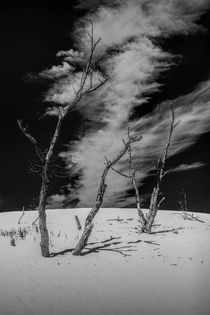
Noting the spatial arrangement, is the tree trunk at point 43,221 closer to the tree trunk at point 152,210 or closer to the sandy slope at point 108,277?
the sandy slope at point 108,277

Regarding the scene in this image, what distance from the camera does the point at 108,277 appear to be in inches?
383

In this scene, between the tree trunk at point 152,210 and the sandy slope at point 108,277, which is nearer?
the sandy slope at point 108,277

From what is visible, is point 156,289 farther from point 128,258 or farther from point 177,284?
point 128,258

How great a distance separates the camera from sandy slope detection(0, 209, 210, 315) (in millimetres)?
7551

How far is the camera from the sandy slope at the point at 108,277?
7.55m

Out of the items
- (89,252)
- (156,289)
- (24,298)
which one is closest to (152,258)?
(89,252)

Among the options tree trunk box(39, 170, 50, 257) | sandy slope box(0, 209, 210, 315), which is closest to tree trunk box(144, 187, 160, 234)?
sandy slope box(0, 209, 210, 315)

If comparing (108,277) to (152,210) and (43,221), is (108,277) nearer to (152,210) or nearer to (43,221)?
(43,221)

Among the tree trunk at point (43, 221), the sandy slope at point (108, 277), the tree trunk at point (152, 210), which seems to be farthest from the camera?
the tree trunk at point (152, 210)

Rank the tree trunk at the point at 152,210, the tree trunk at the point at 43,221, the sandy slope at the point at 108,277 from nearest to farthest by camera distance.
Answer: the sandy slope at the point at 108,277 → the tree trunk at the point at 43,221 → the tree trunk at the point at 152,210

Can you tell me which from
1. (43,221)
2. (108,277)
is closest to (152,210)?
(43,221)

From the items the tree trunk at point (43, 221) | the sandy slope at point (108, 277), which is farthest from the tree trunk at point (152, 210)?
the tree trunk at point (43, 221)

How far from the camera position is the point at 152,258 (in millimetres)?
11945

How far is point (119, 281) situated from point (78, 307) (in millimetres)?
2130
